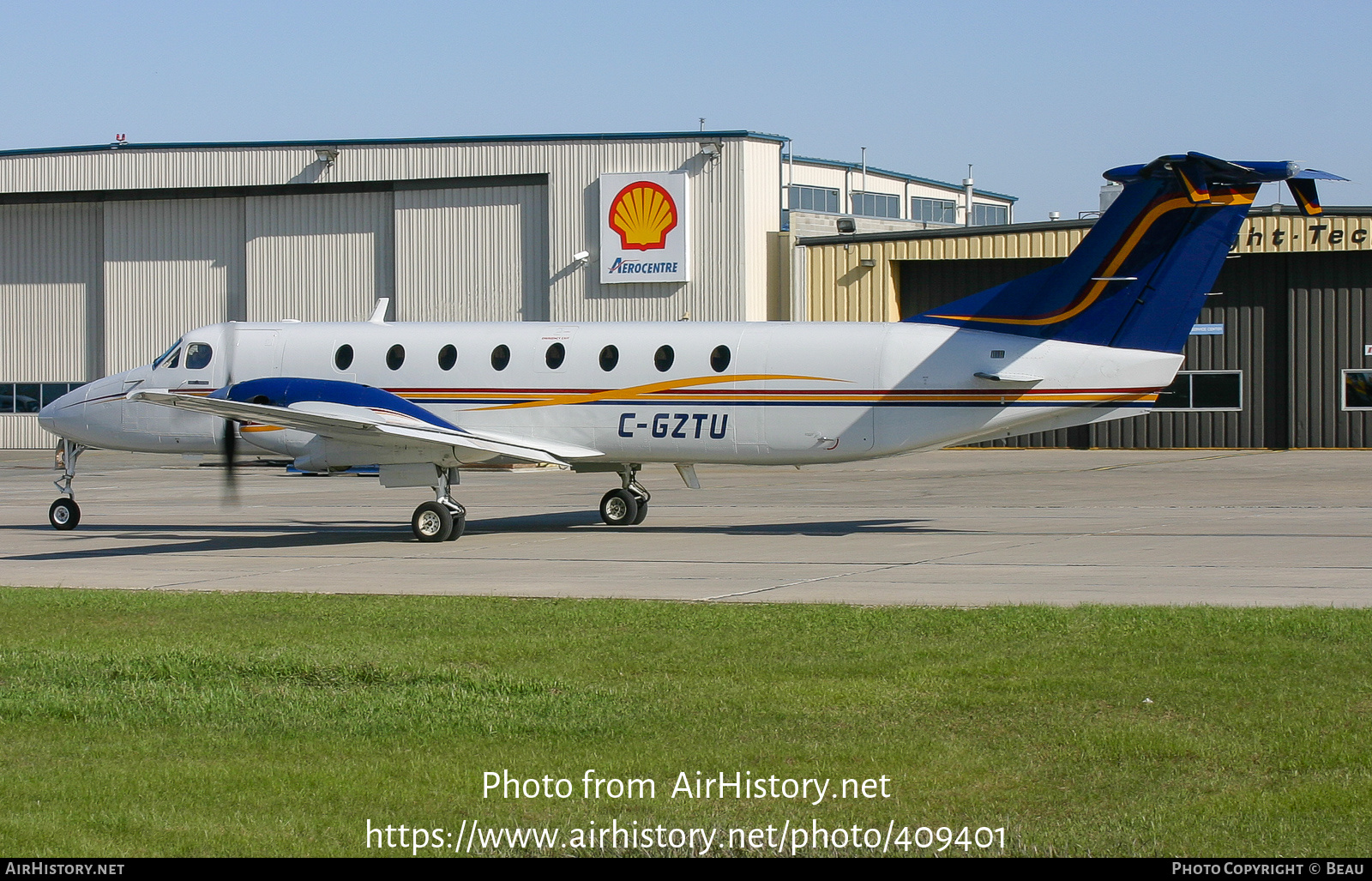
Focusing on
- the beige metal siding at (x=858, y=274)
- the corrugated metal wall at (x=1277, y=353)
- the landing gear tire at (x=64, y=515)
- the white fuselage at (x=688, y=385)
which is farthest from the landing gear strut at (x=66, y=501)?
the corrugated metal wall at (x=1277, y=353)

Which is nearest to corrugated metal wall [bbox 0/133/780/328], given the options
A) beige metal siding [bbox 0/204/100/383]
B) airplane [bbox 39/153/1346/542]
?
beige metal siding [bbox 0/204/100/383]

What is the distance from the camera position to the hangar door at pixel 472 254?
5038cm

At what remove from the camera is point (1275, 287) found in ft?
153

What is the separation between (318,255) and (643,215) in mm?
12599

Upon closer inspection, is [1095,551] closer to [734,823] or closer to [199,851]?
[734,823]

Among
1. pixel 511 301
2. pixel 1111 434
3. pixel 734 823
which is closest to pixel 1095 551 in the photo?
pixel 734 823

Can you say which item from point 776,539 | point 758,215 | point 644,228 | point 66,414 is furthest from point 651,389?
point 758,215

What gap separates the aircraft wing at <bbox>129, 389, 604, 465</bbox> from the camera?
1989cm

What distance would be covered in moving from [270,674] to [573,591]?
532 centimetres

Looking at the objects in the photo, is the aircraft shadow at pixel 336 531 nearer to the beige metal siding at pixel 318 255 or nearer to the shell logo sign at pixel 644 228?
the shell logo sign at pixel 644 228

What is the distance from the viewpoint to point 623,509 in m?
23.5

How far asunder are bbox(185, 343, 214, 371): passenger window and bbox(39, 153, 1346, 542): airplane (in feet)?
0.09

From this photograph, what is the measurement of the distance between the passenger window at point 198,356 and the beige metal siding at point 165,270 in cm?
3169

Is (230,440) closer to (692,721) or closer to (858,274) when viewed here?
(692,721)
